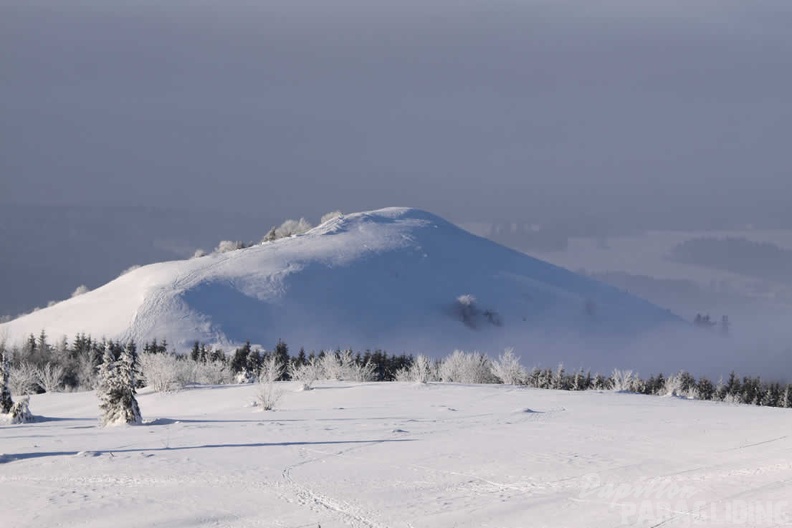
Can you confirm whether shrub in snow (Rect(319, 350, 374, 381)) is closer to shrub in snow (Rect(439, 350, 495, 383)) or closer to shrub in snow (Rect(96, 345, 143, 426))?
shrub in snow (Rect(439, 350, 495, 383))

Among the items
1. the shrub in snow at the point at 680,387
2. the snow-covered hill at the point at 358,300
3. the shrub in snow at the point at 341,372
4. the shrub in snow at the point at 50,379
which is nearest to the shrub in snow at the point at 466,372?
the shrub in snow at the point at 341,372

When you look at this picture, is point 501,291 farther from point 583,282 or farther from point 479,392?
point 479,392

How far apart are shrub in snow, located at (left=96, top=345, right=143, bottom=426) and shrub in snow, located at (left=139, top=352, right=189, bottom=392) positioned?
42.6ft

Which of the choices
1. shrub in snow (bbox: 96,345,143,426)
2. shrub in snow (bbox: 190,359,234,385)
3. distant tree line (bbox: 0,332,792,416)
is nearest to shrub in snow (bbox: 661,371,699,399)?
distant tree line (bbox: 0,332,792,416)

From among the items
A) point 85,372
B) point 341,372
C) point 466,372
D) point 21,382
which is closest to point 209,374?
point 341,372

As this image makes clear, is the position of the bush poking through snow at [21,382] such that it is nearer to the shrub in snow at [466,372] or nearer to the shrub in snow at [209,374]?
the shrub in snow at [209,374]

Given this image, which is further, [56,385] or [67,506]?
[56,385]

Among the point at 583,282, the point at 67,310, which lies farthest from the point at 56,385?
the point at 583,282

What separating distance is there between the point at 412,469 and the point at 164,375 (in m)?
26.6

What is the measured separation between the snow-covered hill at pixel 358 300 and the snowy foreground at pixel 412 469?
180 feet

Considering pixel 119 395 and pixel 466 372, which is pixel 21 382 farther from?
pixel 119 395

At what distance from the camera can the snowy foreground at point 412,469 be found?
14.5 meters

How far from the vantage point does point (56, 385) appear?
2244 inches

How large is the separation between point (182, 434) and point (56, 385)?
122ft
